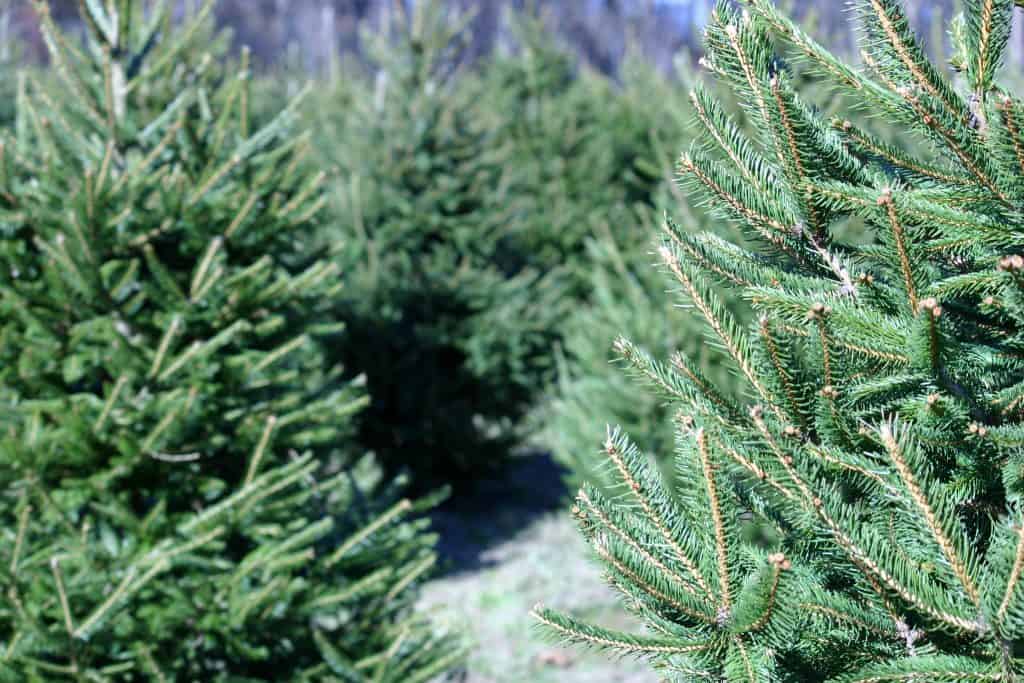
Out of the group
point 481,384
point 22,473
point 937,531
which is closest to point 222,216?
point 22,473

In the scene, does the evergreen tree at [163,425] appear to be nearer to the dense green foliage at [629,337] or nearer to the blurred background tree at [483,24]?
the dense green foliage at [629,337]

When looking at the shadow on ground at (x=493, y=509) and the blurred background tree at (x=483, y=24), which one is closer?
the shadow on ground at (x=493, y=509)

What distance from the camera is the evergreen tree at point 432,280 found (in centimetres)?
720

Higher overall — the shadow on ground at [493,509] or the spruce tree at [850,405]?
the spruce tree at [850,405]

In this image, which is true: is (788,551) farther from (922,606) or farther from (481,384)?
(481,384)

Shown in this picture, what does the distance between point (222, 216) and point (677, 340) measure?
10.0 ft

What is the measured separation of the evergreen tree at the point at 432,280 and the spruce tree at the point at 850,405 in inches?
223

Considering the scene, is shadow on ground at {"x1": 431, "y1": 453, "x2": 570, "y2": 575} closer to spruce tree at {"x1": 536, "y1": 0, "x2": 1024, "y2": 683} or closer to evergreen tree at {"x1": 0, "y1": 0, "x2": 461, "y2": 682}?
evergreen tree at {"x1": 0, "y1": 0, "x2": 461, "y2": 682}

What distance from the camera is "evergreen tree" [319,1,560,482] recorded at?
720cm

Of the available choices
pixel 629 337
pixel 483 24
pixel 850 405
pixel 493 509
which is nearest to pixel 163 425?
pixel 850 405

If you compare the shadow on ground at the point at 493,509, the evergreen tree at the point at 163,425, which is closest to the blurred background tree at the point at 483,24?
the shadow on ground at the point at 493,509

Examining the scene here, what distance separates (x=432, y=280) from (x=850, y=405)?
19.6ft

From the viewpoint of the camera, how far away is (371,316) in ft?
23.2

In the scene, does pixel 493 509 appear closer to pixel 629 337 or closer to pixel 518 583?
pixel 518 583
